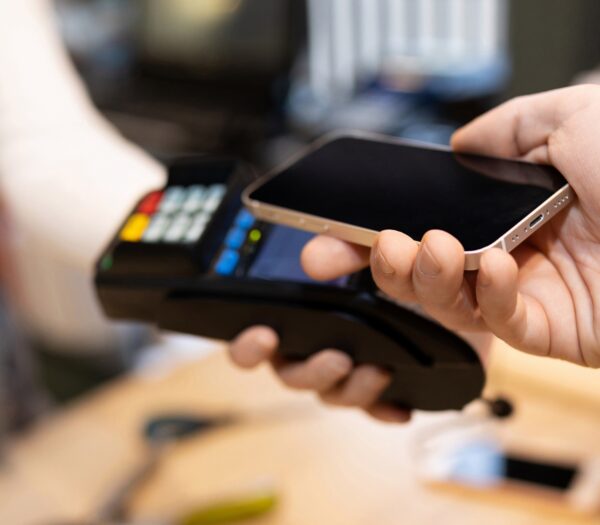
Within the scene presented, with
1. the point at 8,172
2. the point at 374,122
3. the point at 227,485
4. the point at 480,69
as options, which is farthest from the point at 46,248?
the point at 480,69

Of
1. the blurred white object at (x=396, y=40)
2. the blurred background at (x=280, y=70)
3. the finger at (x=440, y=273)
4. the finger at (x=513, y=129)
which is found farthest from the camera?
the blurred white object at (x=396, y=40)

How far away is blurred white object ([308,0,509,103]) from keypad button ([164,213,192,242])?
150 centimetres

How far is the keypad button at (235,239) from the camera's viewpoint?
531mm

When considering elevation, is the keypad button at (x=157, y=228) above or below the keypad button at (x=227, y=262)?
above

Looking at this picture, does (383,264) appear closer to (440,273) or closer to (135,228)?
(440,273)

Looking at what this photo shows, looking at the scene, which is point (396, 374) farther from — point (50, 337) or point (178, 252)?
point (50, 337)

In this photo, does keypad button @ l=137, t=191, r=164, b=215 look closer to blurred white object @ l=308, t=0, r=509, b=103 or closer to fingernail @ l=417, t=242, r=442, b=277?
fingernail @ l=417, t=242, r=442, b=277

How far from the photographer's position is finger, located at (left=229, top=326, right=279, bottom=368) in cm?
50

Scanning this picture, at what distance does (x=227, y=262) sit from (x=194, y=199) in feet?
0.22

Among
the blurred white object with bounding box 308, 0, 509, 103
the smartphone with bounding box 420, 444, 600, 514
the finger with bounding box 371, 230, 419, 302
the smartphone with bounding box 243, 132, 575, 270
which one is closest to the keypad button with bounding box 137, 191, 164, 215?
the smartphone with bounding box 243, 132, 575, 270

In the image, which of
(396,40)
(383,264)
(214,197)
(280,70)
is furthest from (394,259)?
(396,40)

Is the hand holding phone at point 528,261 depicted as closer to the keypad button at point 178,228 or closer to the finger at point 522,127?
the finger at point 522,127

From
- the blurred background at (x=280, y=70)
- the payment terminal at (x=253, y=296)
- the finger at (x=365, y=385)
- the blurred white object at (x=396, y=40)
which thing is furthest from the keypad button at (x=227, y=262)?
the blurred white object at (x=396, y=40)

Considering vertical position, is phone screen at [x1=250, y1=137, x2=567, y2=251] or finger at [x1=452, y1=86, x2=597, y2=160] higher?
finger at [x1=452, y1=86, x2=597, y2=160]
